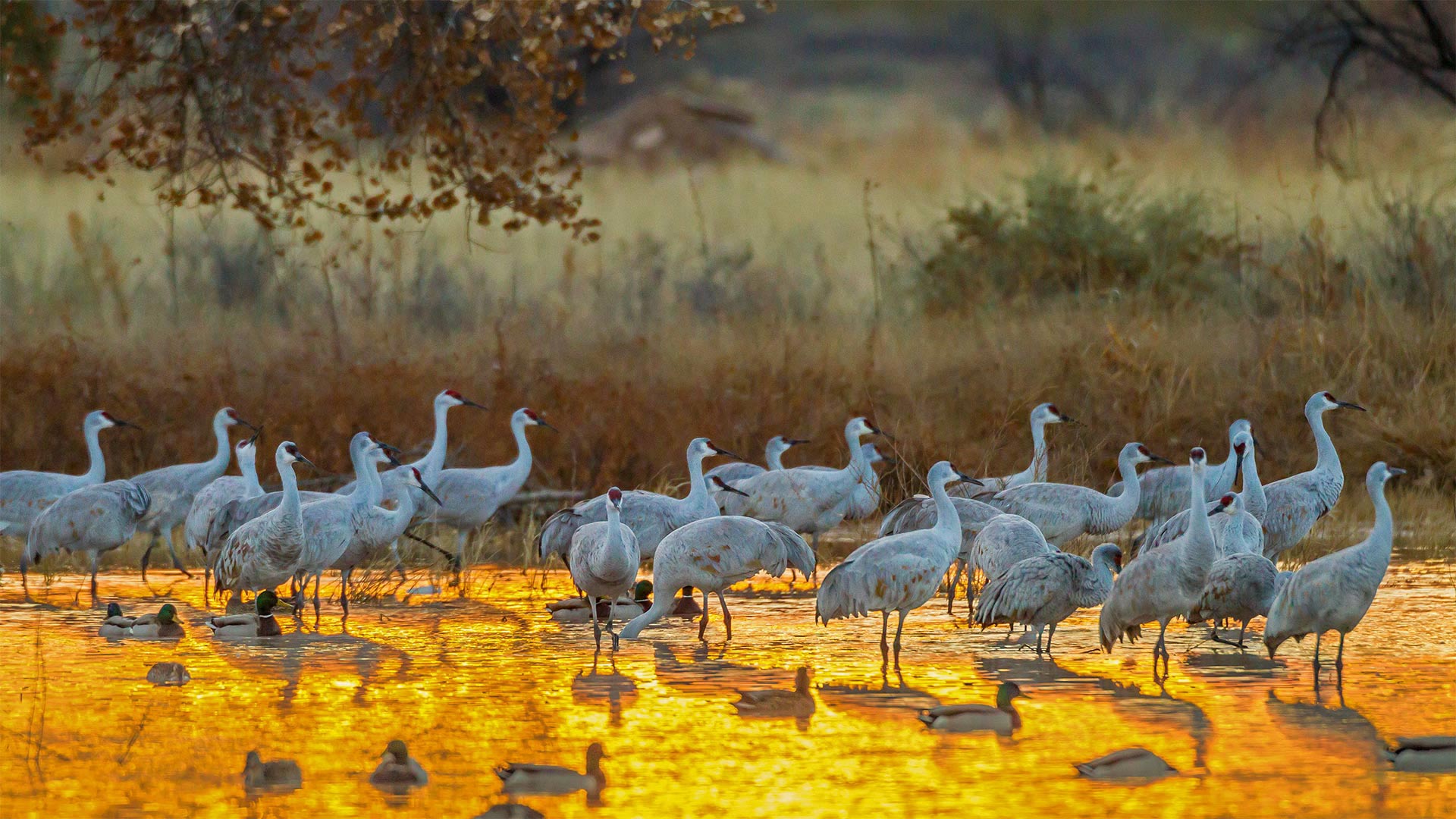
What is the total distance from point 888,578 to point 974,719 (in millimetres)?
1809

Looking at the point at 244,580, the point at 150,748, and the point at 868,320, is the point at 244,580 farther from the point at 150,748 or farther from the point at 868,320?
the point at 868,320

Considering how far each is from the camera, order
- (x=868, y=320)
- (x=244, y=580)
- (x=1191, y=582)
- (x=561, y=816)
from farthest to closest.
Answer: (x=868, y=320)
(x=244, y=580)
(x=1191, y=582)
(x=561, y=816)

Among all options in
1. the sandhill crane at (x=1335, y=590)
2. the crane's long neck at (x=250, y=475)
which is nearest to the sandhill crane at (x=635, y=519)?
the crane's long neck at (x=250, y=475)

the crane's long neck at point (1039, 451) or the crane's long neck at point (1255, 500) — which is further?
the crane's long neck at point (1039, 451)

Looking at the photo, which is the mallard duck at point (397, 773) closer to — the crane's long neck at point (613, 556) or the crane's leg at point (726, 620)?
the crane's long neck at point (613, 556)

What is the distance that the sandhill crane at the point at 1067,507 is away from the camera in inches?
428

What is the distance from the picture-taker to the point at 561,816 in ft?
20.1

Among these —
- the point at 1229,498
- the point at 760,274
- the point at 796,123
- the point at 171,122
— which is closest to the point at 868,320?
the point at 760,274

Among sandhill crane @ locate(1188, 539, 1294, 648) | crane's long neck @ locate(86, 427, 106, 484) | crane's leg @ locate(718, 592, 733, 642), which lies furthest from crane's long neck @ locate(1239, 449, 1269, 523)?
crane's long neck @ locate(86, 427, 106, 484)

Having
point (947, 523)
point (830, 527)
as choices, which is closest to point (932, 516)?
point (947, 523)

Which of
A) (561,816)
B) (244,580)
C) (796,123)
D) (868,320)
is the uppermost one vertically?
(796,123)

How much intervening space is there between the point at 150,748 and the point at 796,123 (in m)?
43.5

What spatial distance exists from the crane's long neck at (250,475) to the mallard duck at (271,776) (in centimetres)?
540

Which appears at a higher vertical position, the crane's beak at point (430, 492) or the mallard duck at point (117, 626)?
the crane's beak at point (430, 492)
